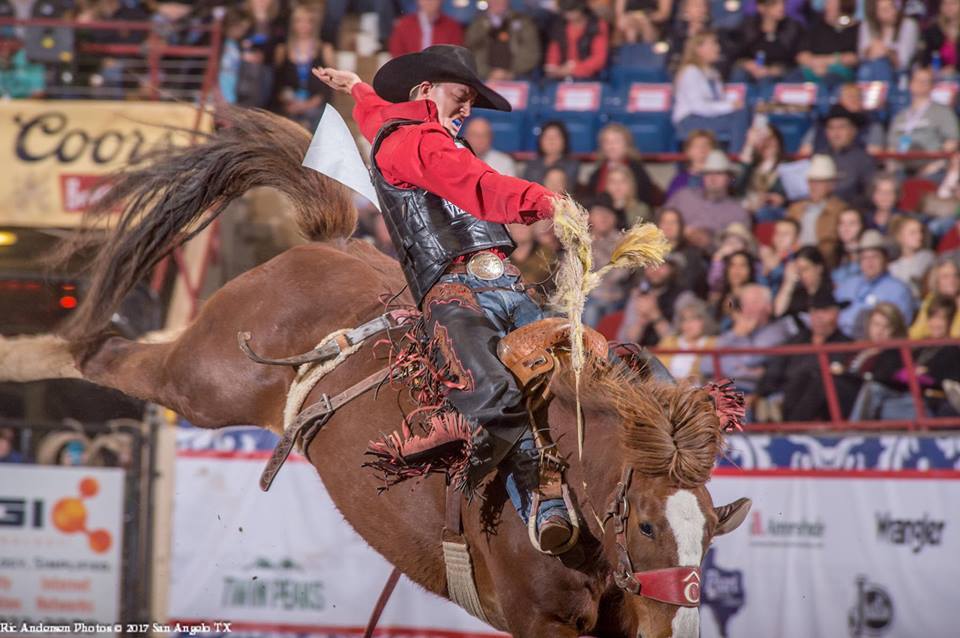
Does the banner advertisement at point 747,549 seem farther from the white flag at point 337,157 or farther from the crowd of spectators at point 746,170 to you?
the white flag at point 337,157

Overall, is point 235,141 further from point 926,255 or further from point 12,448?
point 926,255

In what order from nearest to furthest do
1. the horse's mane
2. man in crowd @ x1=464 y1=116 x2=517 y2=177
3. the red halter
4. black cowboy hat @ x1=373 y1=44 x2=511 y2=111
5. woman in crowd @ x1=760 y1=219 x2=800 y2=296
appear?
the red halter < the horse's mane < black cowboy hat @ x1=373 y1=44 x2=511 y2=111 < woman in crowd @ x1=760 y1=219 x2=800 y2=296 < man in crowd @ x1=464 y1=116 x2=517 y2=177

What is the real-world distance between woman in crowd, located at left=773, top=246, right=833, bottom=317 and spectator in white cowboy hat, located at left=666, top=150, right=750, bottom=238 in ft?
2.43

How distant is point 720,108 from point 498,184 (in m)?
6.59

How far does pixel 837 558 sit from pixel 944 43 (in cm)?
526

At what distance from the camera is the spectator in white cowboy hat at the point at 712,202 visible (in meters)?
8.38

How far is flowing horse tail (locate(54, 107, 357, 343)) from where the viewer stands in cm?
A: 485

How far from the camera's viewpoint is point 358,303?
4496 mm

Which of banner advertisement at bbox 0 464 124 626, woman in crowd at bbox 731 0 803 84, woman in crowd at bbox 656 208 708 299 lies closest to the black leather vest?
banner advertisement at bbox 0 464 124 626

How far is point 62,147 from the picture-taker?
913 cm

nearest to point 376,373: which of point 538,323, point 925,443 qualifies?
point 538,323

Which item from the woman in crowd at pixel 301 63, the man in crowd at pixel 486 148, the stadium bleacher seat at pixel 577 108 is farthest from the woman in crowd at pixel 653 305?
the woman in crowd at pixel 301 63

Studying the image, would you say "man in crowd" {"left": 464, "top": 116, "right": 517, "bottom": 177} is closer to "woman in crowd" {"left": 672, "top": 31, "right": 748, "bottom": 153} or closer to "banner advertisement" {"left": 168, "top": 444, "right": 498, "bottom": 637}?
"woman in crowd" {"left": 672, "top": 31, "right": 748, "bottom": 153}

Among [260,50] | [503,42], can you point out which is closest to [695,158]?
[503,42]
